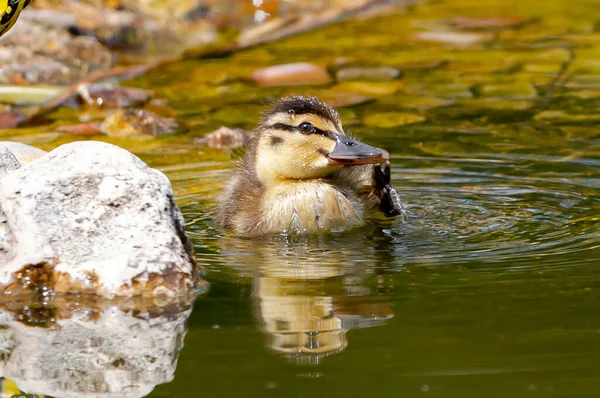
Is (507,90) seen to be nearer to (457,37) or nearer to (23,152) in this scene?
(457,37)

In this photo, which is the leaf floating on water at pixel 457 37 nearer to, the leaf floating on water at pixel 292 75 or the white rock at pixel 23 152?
the leaf floating on water at pixel 292 75

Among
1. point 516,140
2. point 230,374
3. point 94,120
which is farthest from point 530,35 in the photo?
point 230,374

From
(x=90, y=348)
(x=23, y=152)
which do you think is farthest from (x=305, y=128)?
(x=90, y=348)

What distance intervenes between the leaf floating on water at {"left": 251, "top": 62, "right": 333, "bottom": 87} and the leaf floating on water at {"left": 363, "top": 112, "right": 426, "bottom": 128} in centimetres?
124

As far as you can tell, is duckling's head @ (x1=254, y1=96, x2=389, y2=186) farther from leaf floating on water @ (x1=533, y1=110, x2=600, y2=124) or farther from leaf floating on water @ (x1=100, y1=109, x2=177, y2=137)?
leaf floating on water @ (x1=533, y1=110, x2=600, y2=124)

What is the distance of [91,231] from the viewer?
489 cm

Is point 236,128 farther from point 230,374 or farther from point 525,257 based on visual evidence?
point 230,374

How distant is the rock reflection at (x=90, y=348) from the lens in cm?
371

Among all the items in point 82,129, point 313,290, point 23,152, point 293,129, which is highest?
point 293,129

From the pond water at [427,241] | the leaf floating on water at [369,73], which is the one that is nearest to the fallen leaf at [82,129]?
the pond water at [427,241]

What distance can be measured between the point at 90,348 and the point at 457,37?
8.55m

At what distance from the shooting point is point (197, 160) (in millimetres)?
8188

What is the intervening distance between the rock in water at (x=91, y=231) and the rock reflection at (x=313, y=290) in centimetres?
45

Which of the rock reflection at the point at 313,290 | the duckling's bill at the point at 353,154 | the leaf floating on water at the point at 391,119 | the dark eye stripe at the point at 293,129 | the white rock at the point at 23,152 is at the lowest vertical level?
the leaf floating on water at the point at 391,119
